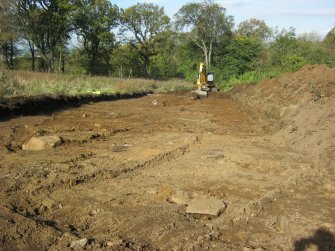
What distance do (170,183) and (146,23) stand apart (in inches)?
1806

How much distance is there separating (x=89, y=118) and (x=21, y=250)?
10.0 meters

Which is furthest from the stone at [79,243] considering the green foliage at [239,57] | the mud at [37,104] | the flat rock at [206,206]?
the green foliage at [239,57]

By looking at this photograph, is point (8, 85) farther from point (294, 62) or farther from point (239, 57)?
point (239, 57)

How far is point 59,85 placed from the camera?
19344 mm

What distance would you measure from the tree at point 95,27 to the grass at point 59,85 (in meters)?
14.3

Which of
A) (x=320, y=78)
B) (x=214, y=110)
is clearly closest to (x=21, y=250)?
(x=320, y=78)

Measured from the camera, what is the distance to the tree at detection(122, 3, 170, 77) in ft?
161

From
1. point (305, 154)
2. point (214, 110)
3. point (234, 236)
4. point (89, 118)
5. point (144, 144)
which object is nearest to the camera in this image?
point (234, 236)

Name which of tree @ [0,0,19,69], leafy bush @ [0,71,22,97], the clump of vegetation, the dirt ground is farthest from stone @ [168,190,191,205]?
tree @ [0,0,19,69]

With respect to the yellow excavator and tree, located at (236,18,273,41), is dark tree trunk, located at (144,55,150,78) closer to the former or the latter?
tree, located at (236,18,273,41)

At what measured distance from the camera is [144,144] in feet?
31.2

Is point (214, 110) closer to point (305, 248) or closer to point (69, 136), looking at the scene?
point (69, 136)

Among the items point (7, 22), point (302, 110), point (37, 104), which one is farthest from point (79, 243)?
point (7, 22)

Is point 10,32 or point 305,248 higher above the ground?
point 10,32
